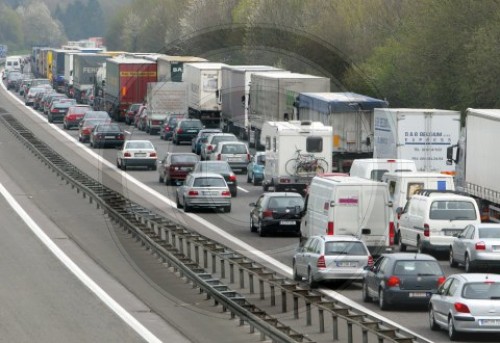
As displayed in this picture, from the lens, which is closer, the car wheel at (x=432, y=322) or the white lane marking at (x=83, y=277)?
the white lane marking at (x=83, y=277)

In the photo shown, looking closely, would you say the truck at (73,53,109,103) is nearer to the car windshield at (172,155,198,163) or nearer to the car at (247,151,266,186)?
the car at (247,151,266,186)

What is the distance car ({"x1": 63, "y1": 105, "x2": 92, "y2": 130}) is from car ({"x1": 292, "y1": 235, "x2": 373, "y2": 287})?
61406 millimetres

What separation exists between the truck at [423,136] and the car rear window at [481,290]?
24714 millimetres

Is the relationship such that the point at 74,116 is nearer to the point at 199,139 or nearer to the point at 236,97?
the point at 236,97

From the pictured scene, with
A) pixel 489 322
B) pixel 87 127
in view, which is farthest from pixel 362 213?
pixel 87 127

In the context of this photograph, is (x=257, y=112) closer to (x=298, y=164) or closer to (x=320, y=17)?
(x=298, y=164)

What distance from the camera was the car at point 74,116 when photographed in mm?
95750

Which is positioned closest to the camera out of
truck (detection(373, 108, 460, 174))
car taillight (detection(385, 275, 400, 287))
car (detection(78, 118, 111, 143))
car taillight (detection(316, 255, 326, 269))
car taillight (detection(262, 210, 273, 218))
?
car taillight (detection(385, 275, 400, 287))

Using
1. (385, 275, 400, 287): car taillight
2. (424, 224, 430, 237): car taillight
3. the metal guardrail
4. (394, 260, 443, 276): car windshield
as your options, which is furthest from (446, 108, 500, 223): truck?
(385, 275, 400, 287): car taillight

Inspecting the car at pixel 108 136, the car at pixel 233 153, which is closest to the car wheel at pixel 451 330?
the car at pixel 233 153

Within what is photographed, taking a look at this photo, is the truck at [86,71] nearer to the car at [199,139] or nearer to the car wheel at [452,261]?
the car at [199,139]

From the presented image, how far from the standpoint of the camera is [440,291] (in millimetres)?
28938

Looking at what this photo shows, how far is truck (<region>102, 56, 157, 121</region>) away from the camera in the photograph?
319 ft

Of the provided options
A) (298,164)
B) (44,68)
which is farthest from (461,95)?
(44,68)
